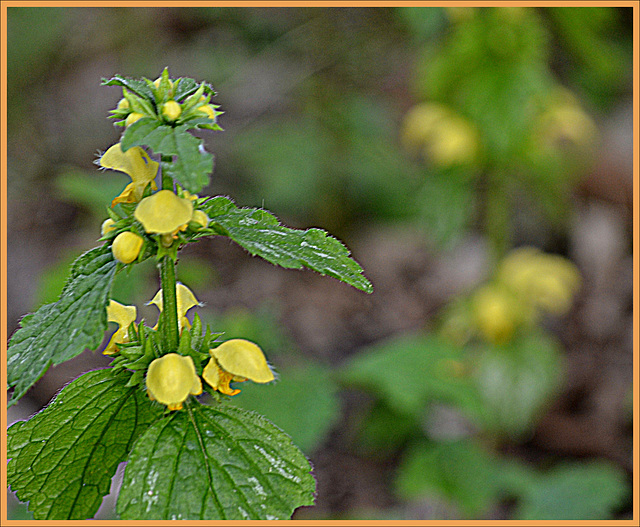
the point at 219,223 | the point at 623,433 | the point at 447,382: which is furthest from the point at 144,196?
the point at 623,433

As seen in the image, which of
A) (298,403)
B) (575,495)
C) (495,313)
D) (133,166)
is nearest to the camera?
(133,166)

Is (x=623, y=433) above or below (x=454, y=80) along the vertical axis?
below

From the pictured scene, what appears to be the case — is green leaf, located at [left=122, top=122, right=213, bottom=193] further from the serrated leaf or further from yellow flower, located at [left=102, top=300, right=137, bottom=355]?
yellow flower, located at [left=102, top=300, right=137, bottom=355]

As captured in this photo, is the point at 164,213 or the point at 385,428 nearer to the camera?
the point at 164,213

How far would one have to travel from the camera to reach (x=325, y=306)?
2996mm

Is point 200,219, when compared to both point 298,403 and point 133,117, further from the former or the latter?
point 298,403

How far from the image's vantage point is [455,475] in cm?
190

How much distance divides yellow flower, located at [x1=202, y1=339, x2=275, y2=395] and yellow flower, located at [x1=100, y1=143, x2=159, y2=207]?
0.19 m

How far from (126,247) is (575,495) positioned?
1.73 m

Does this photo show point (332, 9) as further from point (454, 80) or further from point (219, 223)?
point (219, 223)

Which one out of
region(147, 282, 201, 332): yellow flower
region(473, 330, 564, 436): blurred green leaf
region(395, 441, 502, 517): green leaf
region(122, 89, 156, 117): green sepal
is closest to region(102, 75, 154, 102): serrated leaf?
region(122, 89, 156, 117): green sepal

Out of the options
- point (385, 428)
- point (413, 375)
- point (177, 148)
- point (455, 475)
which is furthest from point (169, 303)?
point (385, 428)

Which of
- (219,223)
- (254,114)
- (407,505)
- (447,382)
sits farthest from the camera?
(254,114)

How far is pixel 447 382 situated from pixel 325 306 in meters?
1.29
